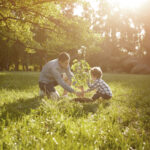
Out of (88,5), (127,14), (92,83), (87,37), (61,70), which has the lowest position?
(92,83)

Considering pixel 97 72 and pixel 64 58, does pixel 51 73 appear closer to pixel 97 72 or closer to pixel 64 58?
pixel 64 58

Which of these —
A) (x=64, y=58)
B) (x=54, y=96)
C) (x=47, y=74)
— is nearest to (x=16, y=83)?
(x=47, y=74)

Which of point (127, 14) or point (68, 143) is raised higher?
point (127, 14)

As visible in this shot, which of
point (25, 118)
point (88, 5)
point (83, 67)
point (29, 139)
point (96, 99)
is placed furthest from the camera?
point (88, 5)

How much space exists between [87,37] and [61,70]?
5625mm

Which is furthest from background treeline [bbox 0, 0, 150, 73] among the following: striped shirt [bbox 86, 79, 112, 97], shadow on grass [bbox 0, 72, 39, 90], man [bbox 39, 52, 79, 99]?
striped shirt [bbox 86, 79, 112, 97]

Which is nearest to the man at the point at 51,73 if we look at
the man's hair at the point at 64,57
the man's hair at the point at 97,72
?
the man's hair at the point at 64,57

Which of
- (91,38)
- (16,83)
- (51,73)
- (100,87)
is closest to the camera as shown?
(100,87)

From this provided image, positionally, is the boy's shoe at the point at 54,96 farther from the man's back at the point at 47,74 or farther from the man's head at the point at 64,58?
the man's head at the point at 64,58

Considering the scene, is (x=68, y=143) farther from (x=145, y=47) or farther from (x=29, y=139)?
(x=145, y=47)

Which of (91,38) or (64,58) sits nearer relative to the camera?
(64,58)

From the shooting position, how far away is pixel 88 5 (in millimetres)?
10430

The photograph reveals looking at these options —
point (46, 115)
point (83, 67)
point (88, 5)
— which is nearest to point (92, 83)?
point (83, 67)

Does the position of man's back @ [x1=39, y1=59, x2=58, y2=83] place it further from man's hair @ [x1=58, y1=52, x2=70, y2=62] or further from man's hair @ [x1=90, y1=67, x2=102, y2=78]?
man's hair @ [x1=90, y1=67, x2=102, y2=78]
